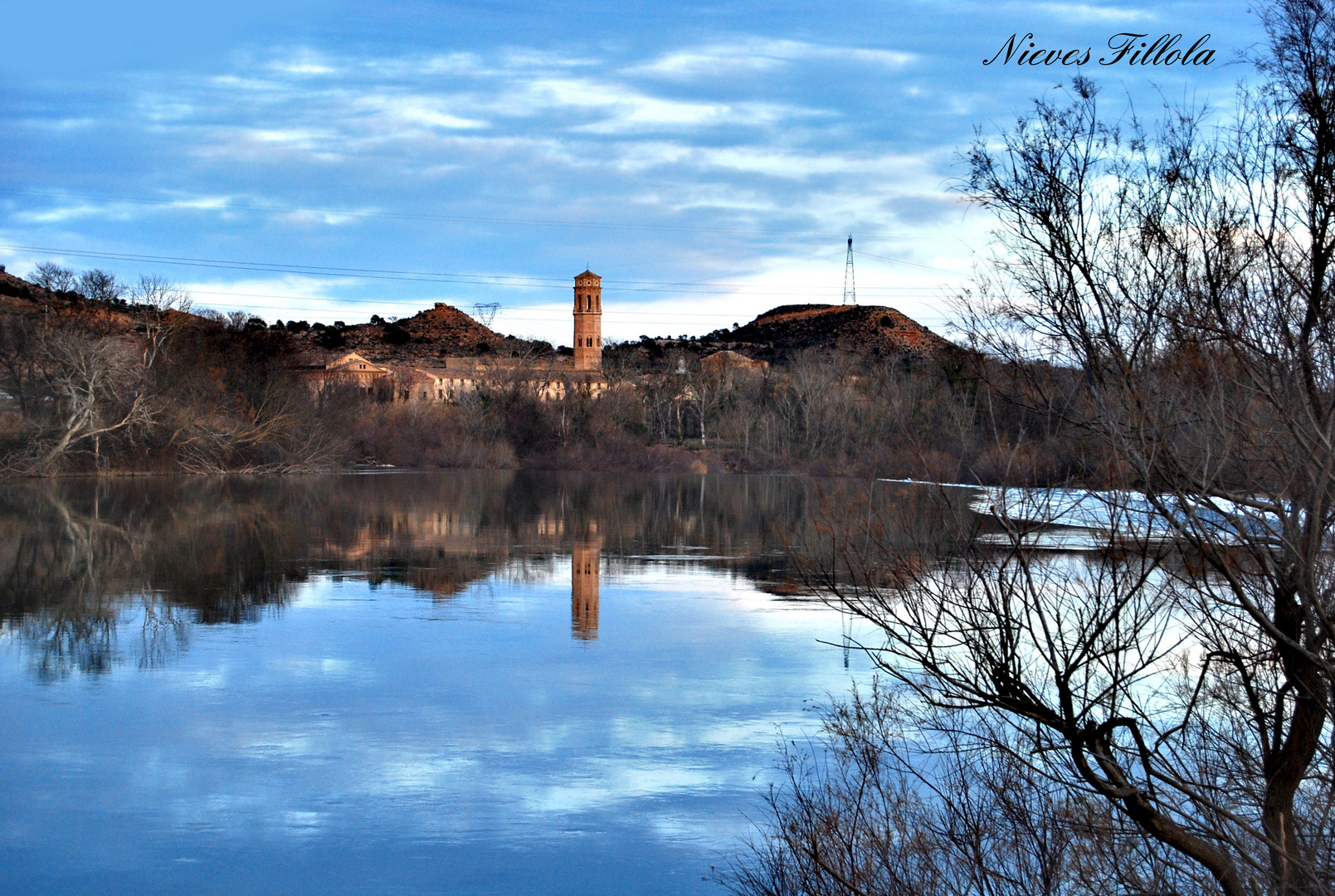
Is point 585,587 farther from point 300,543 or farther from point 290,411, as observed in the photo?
point 290,411

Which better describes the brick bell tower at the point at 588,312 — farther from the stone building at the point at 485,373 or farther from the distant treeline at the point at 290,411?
the distant treeline at the point at 290,411

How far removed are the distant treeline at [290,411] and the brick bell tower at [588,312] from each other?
70513mm

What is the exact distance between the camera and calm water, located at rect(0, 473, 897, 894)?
26.8 ft

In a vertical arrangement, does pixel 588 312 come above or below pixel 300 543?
above

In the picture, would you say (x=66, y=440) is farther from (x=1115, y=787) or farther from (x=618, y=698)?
(x=1115, y=787)

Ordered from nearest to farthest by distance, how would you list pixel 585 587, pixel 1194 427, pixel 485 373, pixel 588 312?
pixel 1194 427 < pixel 585 587 < pixel 485 373 < pixel 588 312

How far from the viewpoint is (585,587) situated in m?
21.3

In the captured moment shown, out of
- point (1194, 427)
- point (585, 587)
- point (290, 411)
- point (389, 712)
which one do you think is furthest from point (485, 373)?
point (1194, 427)

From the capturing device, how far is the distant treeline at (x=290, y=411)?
170 ft

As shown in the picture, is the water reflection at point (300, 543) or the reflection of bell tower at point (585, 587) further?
the reflection of bell tower at point (585, 587)

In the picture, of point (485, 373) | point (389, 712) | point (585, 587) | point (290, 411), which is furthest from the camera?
point (485, 373)

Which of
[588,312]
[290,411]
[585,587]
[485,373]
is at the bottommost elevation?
[585,587]

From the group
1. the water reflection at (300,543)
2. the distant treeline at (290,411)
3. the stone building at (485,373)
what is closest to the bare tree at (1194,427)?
the water reflection at (300,543)

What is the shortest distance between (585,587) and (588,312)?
145 metres
